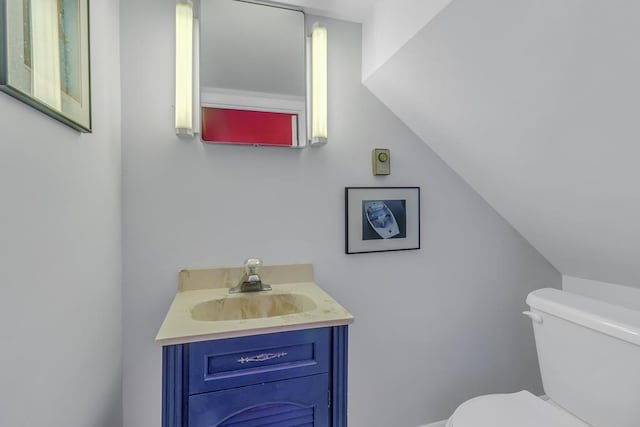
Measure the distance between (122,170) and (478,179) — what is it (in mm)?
1712

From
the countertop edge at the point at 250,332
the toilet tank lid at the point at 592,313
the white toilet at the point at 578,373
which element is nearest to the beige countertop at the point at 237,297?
the countertop edge at the point at 250,332

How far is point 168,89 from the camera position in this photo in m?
1.32

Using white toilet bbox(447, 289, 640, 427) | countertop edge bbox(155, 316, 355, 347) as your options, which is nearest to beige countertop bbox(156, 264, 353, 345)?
countertop edge bbox(155, 316, 355, 347)

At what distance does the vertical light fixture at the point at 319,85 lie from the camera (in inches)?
56.6

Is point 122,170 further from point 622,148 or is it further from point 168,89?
point 622,148

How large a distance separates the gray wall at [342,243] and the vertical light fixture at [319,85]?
0.09 meters

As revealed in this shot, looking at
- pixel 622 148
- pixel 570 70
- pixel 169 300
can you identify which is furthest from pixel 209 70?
pixel 622 148

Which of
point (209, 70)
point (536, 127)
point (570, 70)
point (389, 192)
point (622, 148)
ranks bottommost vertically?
point (389, 192)

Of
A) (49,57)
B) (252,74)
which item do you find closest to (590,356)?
(252,74)

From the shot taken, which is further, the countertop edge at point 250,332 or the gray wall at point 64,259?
the countertop edge at point 250,332

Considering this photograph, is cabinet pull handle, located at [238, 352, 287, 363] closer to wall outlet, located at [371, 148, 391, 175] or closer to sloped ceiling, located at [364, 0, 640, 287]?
wall outlet, located at [371, 148, 391, 175]

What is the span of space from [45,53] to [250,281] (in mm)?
950

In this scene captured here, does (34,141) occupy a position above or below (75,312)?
above

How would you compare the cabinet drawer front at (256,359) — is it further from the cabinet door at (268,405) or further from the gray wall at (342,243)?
the gray wall at (342,243)
